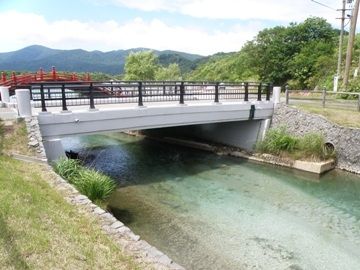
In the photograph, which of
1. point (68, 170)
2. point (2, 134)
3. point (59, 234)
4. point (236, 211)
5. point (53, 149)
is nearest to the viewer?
point (59, 234)

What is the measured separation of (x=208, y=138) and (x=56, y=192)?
12542 millimetres

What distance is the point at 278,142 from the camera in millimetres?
15797

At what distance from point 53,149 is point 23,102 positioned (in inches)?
66.8

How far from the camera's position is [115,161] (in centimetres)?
1644

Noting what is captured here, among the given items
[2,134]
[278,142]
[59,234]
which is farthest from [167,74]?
[59,234]

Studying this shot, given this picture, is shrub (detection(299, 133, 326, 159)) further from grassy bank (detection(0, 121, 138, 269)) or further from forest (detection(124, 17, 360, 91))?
forest (detection(124, 17, 360, 91))

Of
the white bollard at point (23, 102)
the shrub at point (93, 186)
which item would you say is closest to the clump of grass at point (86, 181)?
the shrub at point (93, 186)

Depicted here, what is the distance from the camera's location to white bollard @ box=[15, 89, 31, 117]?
34.3 feet

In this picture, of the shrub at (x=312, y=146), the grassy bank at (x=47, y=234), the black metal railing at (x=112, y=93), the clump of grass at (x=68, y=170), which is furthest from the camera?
the shrub at (x=312, y=146)

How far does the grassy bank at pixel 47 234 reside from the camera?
472 centimetres

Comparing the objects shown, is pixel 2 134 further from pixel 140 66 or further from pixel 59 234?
pixel 140 66

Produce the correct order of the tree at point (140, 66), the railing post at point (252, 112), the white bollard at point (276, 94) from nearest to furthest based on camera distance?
the railing post at point (252, 112), the white bollard at point (276, 94), the tree at point (140, 66)

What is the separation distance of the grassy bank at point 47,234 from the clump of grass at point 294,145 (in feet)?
36.4

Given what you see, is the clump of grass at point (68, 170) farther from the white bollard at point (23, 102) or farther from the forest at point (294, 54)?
the forest at point (294, 54)
